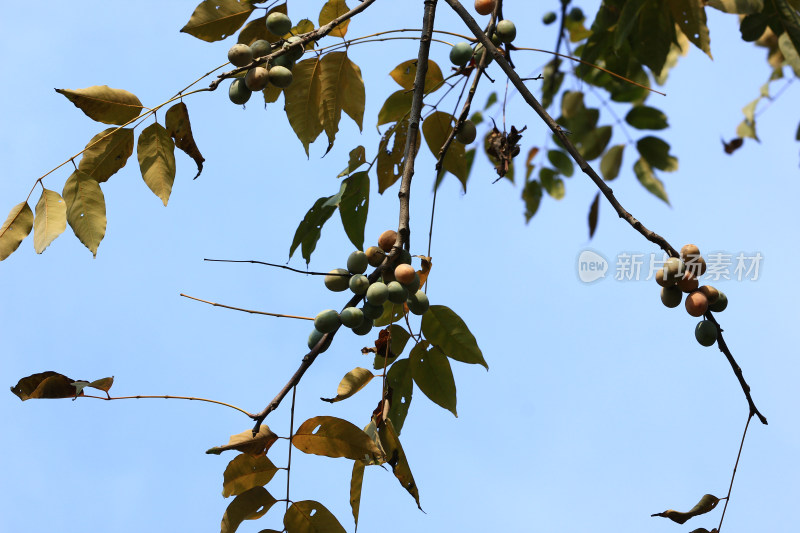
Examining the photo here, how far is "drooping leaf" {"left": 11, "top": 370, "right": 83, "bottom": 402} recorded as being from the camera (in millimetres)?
1771

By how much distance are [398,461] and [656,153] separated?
2868mm

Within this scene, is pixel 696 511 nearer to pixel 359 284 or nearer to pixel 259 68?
pixel 359 284

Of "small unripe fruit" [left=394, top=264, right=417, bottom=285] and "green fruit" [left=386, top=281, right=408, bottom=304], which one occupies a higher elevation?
"small unripe fruit" [left=394, top=264, right=417, bottom=285]

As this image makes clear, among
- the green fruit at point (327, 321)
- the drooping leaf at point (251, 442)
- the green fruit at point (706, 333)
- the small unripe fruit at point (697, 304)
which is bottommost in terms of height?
the drooping leaf at point (251, 442)

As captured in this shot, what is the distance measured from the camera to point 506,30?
8.15 ft

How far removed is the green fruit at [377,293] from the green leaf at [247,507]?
545 millimetres

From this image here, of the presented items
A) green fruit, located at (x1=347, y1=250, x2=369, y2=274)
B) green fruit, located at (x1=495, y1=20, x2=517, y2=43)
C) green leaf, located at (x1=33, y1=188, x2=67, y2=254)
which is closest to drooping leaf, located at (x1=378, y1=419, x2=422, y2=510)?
green fruit, located at (x1=347, y1=250, x2=369, y2=274)

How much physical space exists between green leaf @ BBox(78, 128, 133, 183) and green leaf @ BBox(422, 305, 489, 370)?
1.00 metres

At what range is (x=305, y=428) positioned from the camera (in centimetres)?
178

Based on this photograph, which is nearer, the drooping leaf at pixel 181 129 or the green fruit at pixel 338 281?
the green fruit at pixel 338 281

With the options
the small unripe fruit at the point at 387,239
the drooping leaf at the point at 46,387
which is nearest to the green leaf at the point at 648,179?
the small unripe fruit at the point at 387,239

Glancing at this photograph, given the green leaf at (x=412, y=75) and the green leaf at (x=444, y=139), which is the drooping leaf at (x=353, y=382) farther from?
the green leaf at (x=412, y=75)

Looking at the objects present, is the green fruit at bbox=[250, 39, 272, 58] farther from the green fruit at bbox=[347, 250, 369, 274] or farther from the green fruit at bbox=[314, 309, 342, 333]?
the green fruit at bbox=[314, 309, 342, 333]

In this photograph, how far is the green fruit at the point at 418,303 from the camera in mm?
1938
